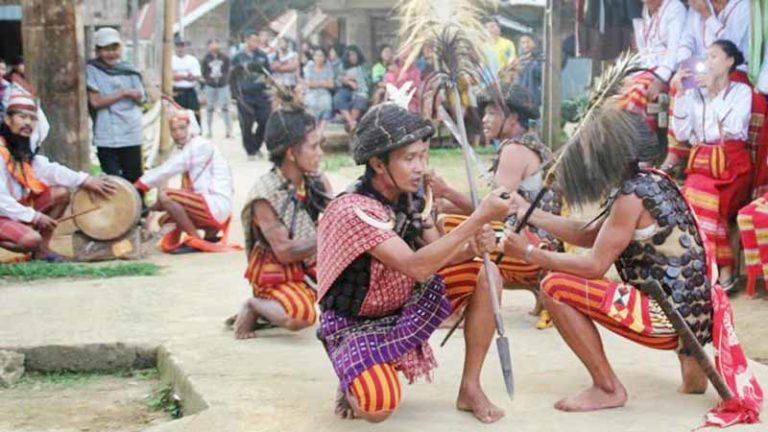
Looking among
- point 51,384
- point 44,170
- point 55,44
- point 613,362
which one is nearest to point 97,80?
point 55,44

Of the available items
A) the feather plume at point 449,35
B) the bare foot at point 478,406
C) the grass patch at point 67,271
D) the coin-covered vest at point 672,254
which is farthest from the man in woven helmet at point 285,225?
the grass patch at point 67,271

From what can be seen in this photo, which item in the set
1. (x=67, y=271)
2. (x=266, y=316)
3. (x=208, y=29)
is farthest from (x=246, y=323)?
(x=208, y=29)

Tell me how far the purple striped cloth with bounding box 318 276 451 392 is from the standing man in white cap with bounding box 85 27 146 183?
5785 millimetres

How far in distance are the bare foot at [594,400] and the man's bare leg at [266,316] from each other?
70.9 inches

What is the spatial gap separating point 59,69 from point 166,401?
15.1 feet

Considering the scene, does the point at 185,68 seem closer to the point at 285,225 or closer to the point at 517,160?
the point at 285,225

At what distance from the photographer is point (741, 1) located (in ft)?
27.3

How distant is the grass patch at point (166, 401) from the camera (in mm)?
5945

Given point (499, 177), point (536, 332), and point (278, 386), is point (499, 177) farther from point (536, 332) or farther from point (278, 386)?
point (278, 386)

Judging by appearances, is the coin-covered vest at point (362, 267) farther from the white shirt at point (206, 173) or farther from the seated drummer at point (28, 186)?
the white shirt at point (206, 173)

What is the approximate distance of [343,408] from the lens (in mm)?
5211

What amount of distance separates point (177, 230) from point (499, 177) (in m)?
4.20

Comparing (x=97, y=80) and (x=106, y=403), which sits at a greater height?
(x=97, y=80)

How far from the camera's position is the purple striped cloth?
5.02 metres
